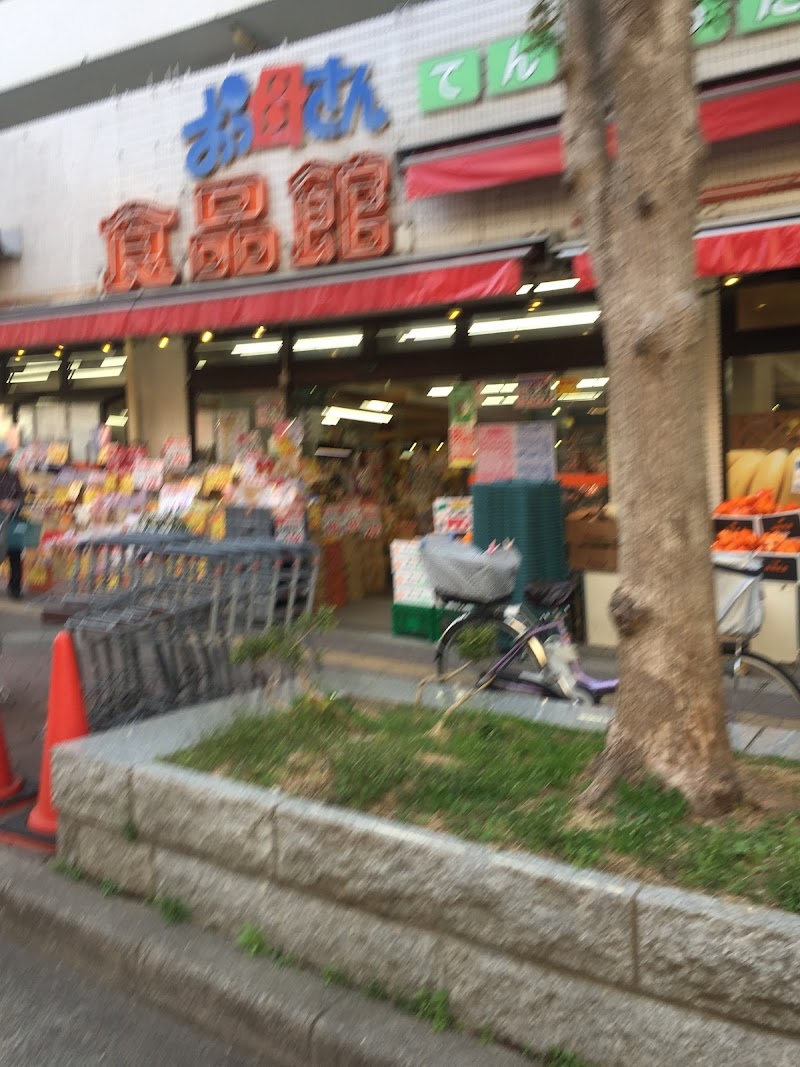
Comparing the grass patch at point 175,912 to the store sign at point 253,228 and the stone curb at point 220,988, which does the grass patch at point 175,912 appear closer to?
the stone curb at point 220,988

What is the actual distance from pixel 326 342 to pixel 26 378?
5.48 meters

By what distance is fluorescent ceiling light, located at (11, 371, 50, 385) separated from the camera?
1353 cm

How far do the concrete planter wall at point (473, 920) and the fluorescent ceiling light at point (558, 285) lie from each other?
6.56m

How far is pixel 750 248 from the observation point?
6.71 m

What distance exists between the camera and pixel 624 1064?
262cm

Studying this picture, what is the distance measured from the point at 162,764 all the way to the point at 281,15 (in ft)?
34.4

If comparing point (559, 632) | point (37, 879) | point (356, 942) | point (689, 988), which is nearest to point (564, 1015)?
point (689, 988)

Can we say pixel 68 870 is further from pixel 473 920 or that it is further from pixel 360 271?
pixel 360 271

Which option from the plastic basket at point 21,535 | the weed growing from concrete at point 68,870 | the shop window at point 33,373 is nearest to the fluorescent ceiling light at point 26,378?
the shop window at point 33,373

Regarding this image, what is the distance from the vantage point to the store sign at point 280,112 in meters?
9.96

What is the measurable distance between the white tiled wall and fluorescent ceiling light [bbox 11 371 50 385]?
1.09 meters

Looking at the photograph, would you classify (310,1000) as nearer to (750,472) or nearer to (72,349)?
(750,472)

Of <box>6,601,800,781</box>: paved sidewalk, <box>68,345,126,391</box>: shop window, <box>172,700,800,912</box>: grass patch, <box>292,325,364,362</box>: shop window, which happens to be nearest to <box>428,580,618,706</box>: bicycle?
<box>172,700,800,912</box>: grass patch

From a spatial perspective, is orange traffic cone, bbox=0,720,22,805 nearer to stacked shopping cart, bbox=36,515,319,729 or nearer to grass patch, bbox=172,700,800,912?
stacked shopping cart, bbox=36,515,319,729
